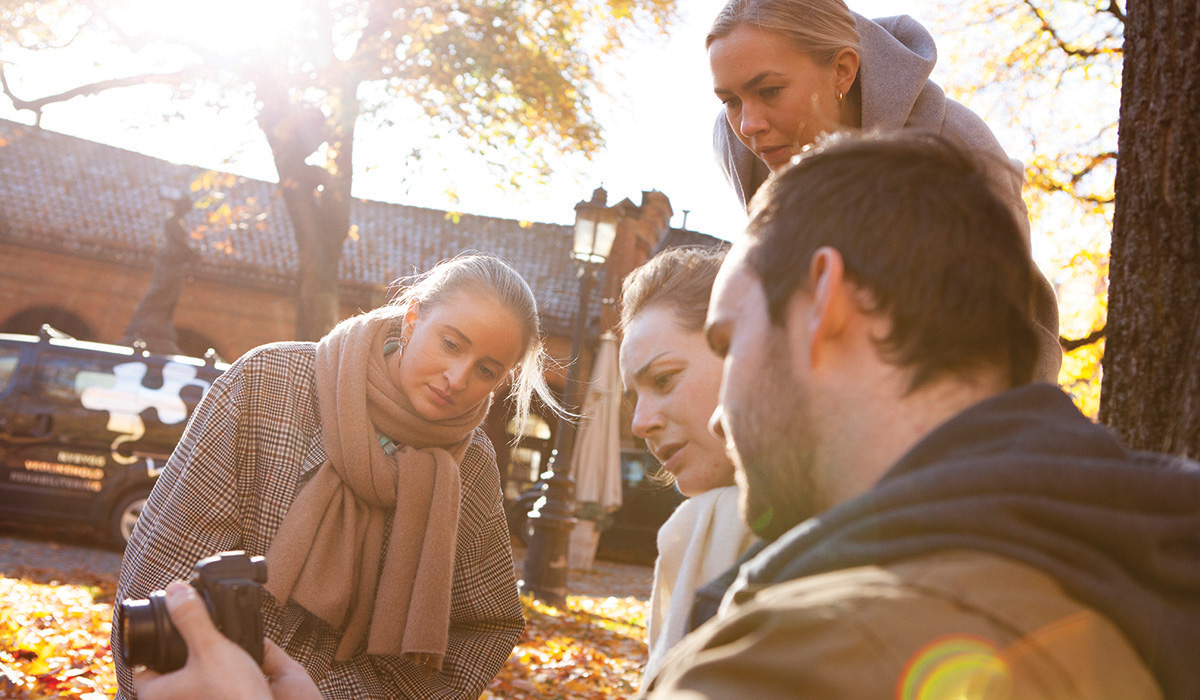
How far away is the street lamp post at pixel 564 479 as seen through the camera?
10.9 meters

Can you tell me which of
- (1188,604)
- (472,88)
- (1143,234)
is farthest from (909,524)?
(472,88)

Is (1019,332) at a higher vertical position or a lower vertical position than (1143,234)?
lower

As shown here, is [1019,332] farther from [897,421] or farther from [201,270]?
[201,270]

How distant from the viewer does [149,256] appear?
2423 cm

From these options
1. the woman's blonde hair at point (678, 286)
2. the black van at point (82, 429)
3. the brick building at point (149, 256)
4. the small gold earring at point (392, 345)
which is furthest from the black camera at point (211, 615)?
the brick building at point (149, 256)

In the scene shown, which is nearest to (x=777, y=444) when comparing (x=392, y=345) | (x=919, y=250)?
(x=919, y=250)

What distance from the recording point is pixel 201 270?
24500 mm

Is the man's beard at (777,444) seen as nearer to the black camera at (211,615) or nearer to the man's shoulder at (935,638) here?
the man's shoulder at (935,638)

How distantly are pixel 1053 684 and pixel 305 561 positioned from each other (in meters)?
2.48

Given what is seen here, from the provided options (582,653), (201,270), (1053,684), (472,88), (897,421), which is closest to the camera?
(1053,684)

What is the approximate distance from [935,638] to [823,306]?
18.8 inches

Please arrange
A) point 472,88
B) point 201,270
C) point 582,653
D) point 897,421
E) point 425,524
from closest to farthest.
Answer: point 897,421, point 425,524, point 582,653, point 472,88, point 201,270

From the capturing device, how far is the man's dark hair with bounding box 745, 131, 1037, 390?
131 cm

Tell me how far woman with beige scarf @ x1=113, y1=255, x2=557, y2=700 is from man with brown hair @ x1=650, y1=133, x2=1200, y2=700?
1947 mm
